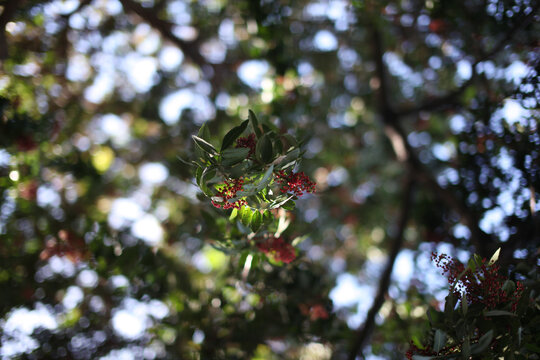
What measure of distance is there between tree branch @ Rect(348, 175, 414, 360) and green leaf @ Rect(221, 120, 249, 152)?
A: 2.17m

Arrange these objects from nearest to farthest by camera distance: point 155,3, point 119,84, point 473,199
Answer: point 473,199 < point 155,3 < point 119,84

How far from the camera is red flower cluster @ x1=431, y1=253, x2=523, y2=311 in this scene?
1511 millimetres

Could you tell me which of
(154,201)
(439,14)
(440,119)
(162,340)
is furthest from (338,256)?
(439,14)

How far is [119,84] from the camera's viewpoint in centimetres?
489

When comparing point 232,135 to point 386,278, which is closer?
point 232,135

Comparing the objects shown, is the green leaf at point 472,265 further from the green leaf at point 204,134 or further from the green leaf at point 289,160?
the green leaf at point 204,134

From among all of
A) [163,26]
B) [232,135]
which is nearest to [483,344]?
[232,135]

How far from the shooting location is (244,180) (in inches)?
58.5

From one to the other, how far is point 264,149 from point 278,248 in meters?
0.65

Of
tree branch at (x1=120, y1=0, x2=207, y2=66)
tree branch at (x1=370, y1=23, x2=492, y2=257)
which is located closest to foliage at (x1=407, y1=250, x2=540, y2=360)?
tree branch at (x1=370, y1=23, x2=492, y2=257)

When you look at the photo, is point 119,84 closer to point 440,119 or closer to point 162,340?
point 162,340

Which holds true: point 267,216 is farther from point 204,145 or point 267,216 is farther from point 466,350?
point 466,350

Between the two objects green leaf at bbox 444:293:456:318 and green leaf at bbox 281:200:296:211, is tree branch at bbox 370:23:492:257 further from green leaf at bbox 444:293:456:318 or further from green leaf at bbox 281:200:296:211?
green leaf at bbox 281:200:296:211

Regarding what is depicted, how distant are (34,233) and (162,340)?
1.34 metres
